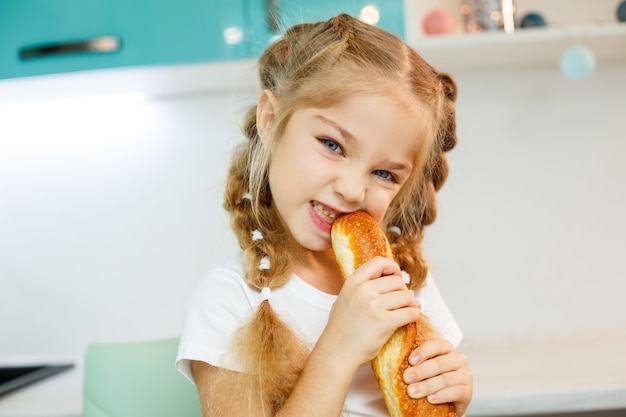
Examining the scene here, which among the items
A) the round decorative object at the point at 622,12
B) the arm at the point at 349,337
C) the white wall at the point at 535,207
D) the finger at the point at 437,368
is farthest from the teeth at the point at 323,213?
the round decorative object at the point at 622,12

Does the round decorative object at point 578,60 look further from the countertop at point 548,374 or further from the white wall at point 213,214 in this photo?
the countertop at point 548,374

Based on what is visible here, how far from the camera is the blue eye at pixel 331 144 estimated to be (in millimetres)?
881

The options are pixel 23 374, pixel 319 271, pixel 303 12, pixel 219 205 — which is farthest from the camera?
pixel 219 205

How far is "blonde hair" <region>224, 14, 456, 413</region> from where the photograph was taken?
88 cm

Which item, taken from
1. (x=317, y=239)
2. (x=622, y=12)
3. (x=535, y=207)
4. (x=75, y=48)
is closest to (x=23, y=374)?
(x=75, y=48)

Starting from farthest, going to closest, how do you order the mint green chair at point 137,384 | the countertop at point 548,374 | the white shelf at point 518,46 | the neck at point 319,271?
the white shelf at point 518,46
the countertop at point 548,374
the mint green chair at point 137,384
the neck at point 319,271

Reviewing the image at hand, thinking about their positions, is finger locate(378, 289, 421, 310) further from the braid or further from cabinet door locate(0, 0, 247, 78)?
cabinet door locate(0, 0, 247, 78)

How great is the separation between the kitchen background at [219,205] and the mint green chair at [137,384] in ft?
2.13

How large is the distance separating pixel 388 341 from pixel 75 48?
102 cm

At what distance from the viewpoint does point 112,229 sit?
5.98ft

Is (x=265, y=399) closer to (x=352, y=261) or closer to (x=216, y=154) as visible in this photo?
(x=352, y=261)

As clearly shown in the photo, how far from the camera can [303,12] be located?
1.49 metres

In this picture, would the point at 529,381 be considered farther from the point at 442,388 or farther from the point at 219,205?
the point at 219,205

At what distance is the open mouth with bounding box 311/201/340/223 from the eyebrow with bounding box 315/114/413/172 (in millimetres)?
95
